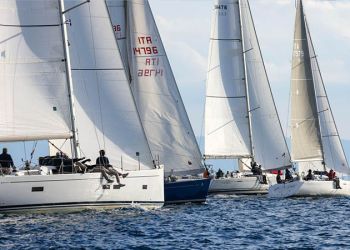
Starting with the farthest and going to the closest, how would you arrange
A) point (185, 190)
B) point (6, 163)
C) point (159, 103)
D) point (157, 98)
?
1. point (157, 98)
2. point (159, 103)
3. point (185, 190)
4. point (6, 163)

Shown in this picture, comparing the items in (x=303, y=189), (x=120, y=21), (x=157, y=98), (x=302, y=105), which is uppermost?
(x=120, y=21)

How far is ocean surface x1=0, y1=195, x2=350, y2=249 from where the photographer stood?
2841 cm

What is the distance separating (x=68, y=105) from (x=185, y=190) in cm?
890

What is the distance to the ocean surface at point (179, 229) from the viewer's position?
93.2 feet

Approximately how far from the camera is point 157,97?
44.9 m

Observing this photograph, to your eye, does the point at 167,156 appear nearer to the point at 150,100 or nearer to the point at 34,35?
the point at 150,100

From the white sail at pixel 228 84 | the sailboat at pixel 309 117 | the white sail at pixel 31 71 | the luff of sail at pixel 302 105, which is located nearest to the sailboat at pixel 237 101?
the white sail at pixel 228 84

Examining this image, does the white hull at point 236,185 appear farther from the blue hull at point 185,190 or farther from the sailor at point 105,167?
the sailor at point 105,167

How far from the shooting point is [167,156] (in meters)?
43.9

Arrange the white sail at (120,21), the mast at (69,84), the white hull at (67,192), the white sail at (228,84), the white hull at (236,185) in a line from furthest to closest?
1. the white sail at (228,84)
2. the white hull at (236,185)
3. the white sail at (120,21)
4. the mast at (69,84)
5. the white hull at (67,192)

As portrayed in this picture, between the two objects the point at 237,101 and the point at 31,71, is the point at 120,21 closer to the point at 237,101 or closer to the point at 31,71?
the point at 31,71

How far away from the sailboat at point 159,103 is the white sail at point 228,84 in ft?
52.0

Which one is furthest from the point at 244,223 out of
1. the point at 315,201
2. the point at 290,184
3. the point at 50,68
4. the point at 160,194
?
the point at 290,184

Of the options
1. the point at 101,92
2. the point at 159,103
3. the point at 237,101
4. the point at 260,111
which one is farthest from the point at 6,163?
the point at 260,111
